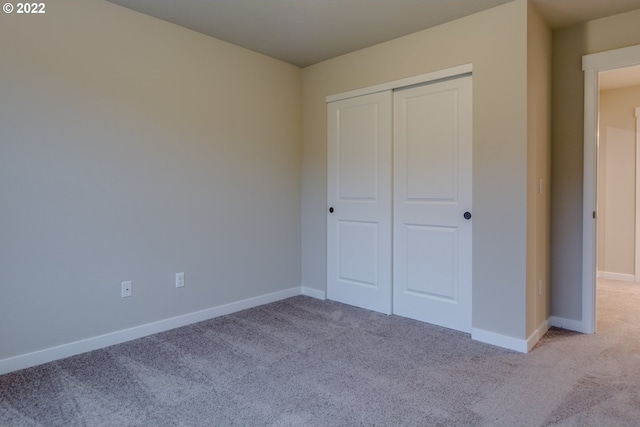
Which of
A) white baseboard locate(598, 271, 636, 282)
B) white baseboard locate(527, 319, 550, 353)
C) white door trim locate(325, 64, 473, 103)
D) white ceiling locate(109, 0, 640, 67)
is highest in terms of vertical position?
white ceiling locate(109, 0, 640, 67)

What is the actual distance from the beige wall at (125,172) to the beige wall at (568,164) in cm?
246

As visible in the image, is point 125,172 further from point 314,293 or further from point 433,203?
point 433,203

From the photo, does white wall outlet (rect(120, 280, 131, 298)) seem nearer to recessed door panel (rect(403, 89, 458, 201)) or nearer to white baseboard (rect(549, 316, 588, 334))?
recessed door panel (rect(403, 89, 458, 201))

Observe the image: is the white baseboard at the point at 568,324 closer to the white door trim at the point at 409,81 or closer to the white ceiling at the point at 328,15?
the white door trim at the point at 409,81

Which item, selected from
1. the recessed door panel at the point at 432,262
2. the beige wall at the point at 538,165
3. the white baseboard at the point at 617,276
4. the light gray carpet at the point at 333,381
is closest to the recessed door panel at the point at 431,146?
the recessed door panel at the point at 432,262

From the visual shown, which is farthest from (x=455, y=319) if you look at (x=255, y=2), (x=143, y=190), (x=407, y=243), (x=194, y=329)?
(x=255, y=2)

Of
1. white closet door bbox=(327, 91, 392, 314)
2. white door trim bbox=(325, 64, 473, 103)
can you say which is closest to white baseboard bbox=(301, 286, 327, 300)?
white closet door bbox=(327, 91, 392, 314)

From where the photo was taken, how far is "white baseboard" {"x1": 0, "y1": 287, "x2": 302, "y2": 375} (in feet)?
7.53

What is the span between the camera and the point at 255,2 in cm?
262

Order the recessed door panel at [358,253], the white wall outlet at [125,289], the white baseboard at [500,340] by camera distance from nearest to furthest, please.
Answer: the white baseboard at [500,340] → the white wall outlet at [125,289] → the recessed door panel at [358,253]

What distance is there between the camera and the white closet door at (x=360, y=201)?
337cm

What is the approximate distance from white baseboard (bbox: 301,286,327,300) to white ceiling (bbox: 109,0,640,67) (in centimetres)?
240

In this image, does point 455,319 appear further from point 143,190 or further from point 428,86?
point 143,190

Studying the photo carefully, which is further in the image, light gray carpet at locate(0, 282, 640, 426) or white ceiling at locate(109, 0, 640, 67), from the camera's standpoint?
white ceiling at locate(109, 0, 640, 67)
